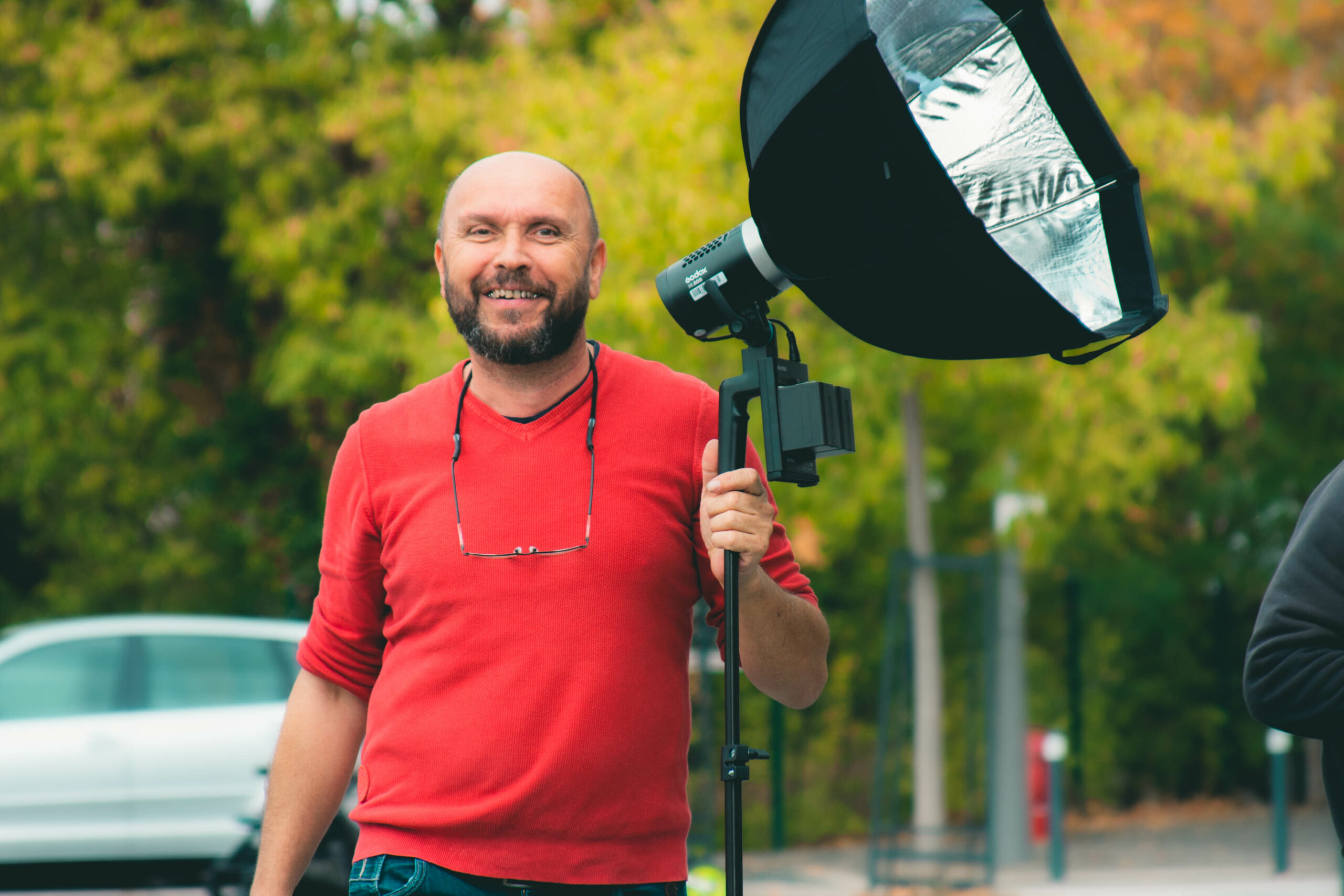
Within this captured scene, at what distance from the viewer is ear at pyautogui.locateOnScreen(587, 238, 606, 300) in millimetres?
2205

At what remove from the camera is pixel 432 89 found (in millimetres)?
10086

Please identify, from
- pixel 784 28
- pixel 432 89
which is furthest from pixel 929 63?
pixel 432 89

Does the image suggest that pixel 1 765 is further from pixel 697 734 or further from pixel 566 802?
pixel 566 802

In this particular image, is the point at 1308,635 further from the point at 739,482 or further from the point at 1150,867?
the point at 1150,867

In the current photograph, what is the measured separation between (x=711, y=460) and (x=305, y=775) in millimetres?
870

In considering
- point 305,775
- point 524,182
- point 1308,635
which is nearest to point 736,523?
point 524,182

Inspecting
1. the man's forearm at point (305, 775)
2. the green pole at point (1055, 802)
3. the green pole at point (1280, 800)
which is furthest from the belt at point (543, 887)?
the green pole at point (1280, 800)

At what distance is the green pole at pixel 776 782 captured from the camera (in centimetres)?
1062

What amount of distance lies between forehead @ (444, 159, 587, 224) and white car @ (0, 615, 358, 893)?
6.14m

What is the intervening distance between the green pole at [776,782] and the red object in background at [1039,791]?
190 cm

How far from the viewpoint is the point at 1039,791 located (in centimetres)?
1090

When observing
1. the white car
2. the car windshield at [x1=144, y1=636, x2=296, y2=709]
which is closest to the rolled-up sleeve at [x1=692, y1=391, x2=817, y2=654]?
the white car

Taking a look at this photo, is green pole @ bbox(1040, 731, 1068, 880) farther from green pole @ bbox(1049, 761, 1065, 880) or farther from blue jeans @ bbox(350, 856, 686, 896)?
blue jeans @ bbox(350, 856, 686, 896)

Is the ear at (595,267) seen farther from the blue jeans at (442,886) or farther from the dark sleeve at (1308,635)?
the dark sleeve at (1308,635)
